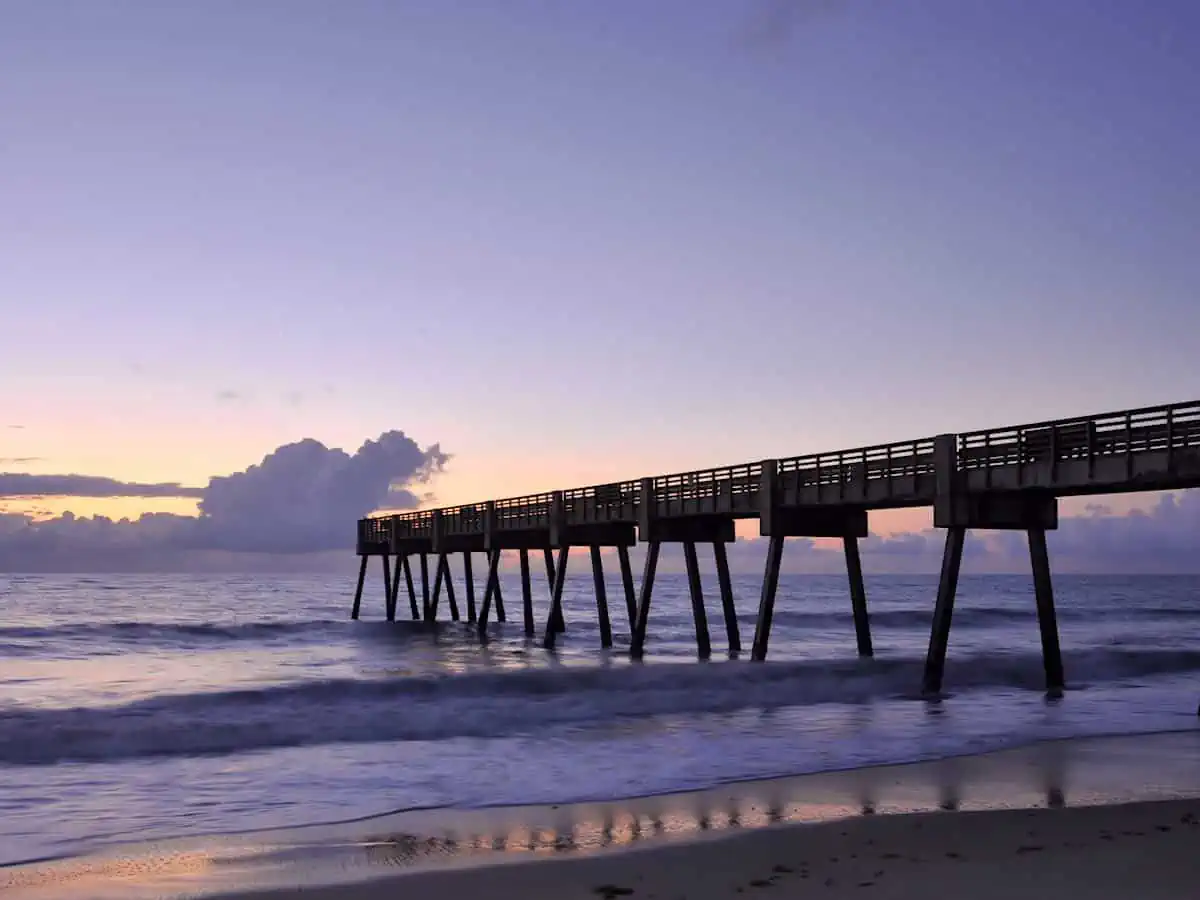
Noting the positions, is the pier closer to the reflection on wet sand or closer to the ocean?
the ocean

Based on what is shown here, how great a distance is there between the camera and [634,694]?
93.6 feet

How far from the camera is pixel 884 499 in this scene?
965 inches

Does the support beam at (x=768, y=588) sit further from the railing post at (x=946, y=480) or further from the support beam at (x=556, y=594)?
the support beam at (x=556, y=594)

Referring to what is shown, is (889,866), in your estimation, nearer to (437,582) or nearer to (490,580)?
(490,580)

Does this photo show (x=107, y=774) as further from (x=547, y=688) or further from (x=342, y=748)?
(x=547, y=688)

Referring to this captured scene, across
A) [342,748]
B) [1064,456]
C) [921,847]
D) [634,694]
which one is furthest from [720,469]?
[921,847]

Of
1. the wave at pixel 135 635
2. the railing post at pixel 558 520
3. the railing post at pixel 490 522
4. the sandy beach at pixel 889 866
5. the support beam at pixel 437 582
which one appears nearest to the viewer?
the sandy beach at pixel 889 866

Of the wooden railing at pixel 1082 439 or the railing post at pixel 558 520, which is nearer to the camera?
the wooden railing at pixel 1082 439

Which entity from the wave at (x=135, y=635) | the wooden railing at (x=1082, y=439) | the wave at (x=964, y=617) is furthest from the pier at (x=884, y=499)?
the wave at (x=964, y=617)

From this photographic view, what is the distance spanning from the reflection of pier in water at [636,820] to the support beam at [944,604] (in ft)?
27.3

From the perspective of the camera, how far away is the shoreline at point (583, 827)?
10.6 metres

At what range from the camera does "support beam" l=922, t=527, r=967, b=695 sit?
22781 mm

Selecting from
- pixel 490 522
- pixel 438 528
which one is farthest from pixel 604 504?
pixel 438 528

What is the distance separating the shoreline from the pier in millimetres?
5263
